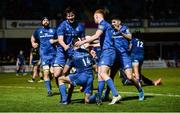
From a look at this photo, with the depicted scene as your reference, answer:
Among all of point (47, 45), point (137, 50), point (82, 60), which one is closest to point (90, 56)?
point (82, 60)

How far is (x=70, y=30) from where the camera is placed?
40.5ft

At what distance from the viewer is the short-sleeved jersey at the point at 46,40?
611 inches

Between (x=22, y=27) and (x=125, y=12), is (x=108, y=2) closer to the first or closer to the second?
(x=125, y=12)

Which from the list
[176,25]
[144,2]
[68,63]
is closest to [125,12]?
[144,2]

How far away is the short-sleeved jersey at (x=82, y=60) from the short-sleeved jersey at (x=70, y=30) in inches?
21.4

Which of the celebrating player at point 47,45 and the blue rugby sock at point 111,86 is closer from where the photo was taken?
the blue rugby sock at point 111,86

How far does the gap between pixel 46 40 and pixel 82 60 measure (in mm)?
4058

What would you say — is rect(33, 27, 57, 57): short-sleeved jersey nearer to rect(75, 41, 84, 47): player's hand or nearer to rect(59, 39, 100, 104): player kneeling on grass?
rect(59, 39, 100, 104): player kneeling on grass

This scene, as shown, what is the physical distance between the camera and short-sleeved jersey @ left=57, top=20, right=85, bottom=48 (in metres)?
12.3

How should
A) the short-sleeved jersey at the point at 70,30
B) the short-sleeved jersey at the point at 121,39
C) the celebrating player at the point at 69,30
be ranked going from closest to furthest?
the celebrating player at the point at 69,30 → the short-sleeved jersey at the point at 70,30 → the short-sleeved jersey at the point at 121,39

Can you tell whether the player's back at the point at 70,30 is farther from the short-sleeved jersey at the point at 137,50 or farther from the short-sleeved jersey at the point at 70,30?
the short-sleeved jersey at the point at 137,50

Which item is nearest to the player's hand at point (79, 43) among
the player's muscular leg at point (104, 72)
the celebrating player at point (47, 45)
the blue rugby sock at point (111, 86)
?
the player's muscular leg at point (104, 72)

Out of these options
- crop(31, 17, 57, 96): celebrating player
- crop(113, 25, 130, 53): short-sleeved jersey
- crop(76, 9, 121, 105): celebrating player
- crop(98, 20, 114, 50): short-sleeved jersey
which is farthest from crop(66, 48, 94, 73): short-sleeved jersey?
crop(31, 17, 57, 96): celebrating player

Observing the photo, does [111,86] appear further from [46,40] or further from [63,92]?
[46,40]
